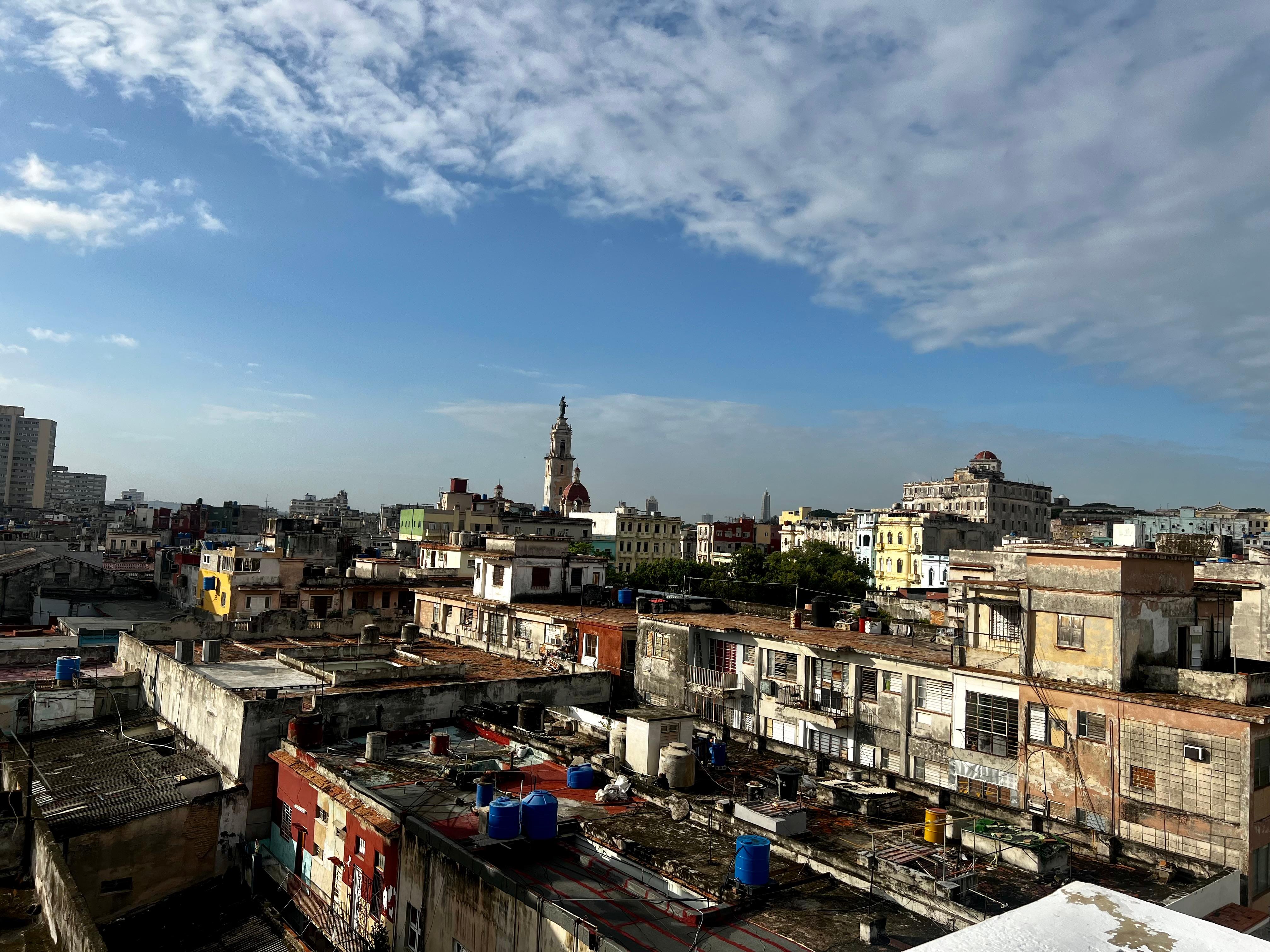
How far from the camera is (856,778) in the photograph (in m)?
21.4

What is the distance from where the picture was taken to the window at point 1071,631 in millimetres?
23469

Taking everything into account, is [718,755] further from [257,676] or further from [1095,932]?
[257,676]

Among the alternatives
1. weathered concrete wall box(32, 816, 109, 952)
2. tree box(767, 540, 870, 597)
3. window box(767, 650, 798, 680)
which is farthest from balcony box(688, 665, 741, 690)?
tree box(767, 540, 870, 597)

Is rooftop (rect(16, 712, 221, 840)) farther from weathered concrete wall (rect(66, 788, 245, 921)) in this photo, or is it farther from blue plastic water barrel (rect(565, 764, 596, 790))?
blue plastic water barrel (rect(565, 764, 596, 790))

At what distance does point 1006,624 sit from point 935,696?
3.41 metres

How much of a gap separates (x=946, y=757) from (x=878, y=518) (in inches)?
3441

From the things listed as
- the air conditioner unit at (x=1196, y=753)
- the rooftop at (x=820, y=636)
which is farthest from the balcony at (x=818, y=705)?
the air conditioner unit at (x=1196, y=753)

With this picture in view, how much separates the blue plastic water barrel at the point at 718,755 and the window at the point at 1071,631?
33.1 ft

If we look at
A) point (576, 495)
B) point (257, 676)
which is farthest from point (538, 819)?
point (576, 495)

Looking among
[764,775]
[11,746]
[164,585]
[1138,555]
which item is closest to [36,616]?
[164,585]

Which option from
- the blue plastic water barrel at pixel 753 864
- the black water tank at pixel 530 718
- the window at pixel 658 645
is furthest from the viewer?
the window at pixel 658 645

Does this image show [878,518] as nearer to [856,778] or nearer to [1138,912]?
[856,778]

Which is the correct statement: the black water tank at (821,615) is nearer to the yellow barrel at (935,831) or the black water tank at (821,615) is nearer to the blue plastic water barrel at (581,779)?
the blue plastic water barrel at (581,779)

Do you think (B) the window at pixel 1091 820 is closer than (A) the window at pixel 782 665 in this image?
Yes
